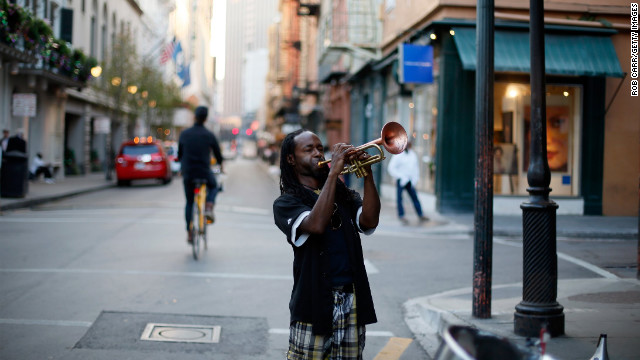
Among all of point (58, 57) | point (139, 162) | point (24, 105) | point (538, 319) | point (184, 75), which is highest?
point (184, 75)

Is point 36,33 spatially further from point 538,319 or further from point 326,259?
point 326,259

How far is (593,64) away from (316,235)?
13.9m

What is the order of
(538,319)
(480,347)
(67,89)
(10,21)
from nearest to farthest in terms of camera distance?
(480,347)
(538,319)
(10,21)
(67,89)

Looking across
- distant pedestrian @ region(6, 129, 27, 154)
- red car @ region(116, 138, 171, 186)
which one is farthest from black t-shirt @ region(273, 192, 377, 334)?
red car @ region(116, 138, 171, 186)

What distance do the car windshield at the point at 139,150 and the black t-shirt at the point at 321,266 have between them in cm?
2564

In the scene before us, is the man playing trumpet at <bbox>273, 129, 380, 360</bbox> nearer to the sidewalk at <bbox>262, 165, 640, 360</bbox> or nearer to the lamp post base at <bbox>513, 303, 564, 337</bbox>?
the sidewalk at <bbox>262, 165, 640, 360</bbox>

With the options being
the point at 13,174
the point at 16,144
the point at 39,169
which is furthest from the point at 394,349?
the point at 39,169

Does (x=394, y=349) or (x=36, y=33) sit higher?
(x=36, y=33)

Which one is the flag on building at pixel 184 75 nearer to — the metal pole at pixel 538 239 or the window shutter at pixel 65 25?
the window shutter at pixel 65 25

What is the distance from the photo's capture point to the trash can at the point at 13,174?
1795cm

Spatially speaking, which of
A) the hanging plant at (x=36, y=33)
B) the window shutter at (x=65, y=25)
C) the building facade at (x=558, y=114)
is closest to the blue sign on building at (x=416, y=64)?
the building facade at (x=558, y=114)

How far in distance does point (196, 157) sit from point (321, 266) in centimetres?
695

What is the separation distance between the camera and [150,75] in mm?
39188

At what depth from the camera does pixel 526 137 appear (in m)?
16.6
